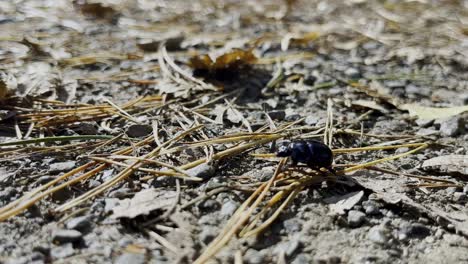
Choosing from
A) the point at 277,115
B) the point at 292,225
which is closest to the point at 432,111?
the point at 277,115

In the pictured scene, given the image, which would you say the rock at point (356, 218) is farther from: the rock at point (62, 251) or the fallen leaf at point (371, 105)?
the fallen leaf at point (371, 105)

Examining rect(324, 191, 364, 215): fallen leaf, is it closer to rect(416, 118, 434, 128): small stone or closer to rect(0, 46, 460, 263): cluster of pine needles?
rect(0, 46, 460, 263): cluster of pine needles

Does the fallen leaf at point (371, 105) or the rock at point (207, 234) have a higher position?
the rock at point (207, 234)

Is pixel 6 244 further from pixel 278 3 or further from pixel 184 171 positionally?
pixel 278 3

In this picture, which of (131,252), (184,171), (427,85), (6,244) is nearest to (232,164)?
(184,171)

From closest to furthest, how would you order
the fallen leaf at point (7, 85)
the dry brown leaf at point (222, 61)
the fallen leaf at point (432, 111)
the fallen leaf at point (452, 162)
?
the fallen leaf at point (452, 162) → the fallen leaf at point (7, 85) → the fallen leaf at point (432, 111) → the dry brown leaf at point (222, 61)

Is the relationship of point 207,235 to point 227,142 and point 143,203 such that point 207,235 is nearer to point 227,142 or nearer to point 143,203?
point 143,203

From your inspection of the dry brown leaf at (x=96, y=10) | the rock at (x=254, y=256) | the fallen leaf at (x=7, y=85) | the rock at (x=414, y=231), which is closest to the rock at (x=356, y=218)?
the rock at (x=414, y=231)
